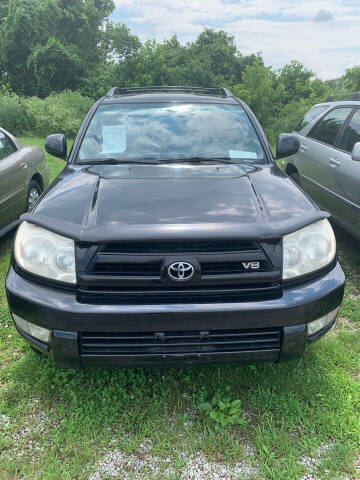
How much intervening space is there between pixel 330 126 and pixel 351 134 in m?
0.63

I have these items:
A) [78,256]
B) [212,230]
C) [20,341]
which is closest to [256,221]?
[212,230]

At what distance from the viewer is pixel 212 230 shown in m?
1.99

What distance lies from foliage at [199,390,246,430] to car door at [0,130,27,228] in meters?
3.12

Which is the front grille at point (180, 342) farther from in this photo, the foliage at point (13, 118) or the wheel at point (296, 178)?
the foliage at point (13, 118)

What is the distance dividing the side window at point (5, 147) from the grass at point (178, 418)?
8.91 ft

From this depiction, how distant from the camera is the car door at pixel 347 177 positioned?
3.86 metres

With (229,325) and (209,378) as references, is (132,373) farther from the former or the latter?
(229,325)

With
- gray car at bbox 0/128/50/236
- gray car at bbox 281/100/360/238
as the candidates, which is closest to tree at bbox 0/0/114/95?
gray car at bbox 0/128/50/236

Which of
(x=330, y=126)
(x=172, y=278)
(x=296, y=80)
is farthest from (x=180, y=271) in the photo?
(x=296, y=80)

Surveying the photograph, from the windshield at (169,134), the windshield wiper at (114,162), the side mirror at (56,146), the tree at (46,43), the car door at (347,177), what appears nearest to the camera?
the windshield wiper at (114,162)

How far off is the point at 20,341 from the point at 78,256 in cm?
125

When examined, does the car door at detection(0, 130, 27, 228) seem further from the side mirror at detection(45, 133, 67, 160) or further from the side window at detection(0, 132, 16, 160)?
the side mirror at detection(45, 133, 67, 160)

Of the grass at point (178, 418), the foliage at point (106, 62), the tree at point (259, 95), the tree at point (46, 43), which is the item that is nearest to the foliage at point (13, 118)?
the foliage at point (106, 62)

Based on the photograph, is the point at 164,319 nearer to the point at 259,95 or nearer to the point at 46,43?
the point at 259,95
